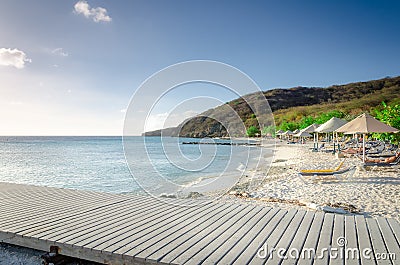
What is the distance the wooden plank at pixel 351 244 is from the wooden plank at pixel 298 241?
41 cm

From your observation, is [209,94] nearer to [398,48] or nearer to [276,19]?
[276,19]

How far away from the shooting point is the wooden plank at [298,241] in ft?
8.64

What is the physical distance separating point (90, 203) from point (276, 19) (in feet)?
55.5

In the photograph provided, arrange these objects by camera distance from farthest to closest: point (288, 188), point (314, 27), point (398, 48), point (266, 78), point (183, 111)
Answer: point (398, 48)
point (266, 78)
point (314, 27)
point (183, 111)
point (288, 188)

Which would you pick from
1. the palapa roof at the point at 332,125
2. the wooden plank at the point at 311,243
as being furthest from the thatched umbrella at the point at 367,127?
the wooden plank at the point at 311,243

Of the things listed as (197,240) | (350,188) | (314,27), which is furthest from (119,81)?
(314,27)

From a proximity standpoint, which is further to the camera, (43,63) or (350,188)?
(43,63)

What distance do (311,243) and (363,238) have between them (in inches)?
24.8

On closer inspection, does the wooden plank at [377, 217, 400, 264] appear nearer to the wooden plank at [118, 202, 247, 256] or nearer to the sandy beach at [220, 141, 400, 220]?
the sandy beach at [220, 141, 400, 220]

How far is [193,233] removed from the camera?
3379 mm

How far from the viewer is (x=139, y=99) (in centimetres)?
656

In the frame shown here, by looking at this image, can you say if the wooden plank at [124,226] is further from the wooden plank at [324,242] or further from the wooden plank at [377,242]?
the wooden plank at [377,242]

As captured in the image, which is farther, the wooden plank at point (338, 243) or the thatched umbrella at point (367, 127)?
the thatched umbrella at point (367, 127)

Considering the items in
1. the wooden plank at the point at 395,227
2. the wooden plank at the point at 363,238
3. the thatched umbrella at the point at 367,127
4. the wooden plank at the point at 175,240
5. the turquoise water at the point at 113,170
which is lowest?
the turquoise water at the point at 113,170
